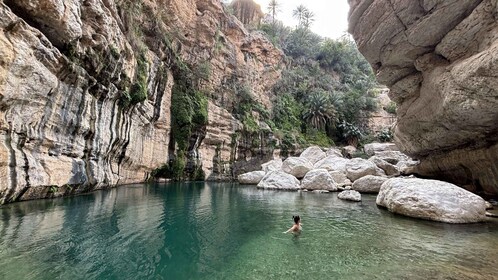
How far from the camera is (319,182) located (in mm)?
20672

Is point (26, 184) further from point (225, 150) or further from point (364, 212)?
point (225, 150)

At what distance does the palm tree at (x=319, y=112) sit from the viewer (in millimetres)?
41094

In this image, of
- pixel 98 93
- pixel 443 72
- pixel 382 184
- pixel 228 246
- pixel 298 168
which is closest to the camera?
pixel 228 246

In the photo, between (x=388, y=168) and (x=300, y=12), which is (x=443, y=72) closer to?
(x=388, y=168)

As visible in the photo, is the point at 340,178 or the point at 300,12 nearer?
the point at 340,178

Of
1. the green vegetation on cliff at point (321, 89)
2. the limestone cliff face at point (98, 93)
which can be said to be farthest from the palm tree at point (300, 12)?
the limestone cliff face at point (98, 93)

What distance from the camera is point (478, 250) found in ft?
19.8

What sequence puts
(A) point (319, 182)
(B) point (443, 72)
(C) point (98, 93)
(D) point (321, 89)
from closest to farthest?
(B) point (443, 72) → (C) point (98, 93) → (A) point (319, 182) → (D) point (321, 89)

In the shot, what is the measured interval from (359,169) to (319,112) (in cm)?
2105

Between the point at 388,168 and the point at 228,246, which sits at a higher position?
the point at 388,168

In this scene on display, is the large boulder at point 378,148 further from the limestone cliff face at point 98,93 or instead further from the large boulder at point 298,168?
the limestone cliff face at point 98,93

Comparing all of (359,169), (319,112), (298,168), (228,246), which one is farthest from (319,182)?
(319,112)

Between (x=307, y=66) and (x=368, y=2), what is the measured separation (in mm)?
40725

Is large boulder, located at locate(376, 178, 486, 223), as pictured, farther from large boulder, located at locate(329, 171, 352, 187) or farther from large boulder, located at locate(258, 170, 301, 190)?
large boulder, located at locate(258, 170, 301, 190)
